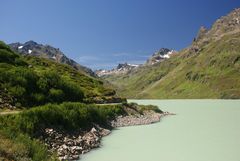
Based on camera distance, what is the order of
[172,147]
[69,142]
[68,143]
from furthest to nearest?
[172,147], [69,142], [68,143]

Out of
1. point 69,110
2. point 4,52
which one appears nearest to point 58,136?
point 69,110

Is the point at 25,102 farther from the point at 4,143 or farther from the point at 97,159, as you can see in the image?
the point at 4,143

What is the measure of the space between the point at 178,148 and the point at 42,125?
13.8 meters

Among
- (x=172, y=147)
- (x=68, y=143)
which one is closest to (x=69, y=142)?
(x=68, y=143)

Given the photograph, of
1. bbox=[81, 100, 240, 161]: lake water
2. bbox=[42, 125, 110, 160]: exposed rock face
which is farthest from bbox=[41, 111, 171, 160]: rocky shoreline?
bbox=[81, 100, 240, 161]: lake water

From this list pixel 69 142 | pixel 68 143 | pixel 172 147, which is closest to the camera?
pixel 68 143

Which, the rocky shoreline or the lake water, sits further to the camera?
the rocky shoreline

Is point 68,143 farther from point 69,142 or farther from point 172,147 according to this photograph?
point 172,147

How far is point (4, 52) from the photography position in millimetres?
68812

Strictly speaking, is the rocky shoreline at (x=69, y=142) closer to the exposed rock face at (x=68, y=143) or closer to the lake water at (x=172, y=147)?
the exposed rock face at (x=68, y=143)

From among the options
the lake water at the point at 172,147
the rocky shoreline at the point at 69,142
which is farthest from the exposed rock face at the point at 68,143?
the lake water at the point at 172,147

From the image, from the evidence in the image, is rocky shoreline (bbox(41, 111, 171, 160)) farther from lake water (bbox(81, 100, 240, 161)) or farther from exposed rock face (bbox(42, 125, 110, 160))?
lake water (bbox(81, 100, 240, 161))

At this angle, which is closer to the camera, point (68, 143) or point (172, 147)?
point (68, 143)

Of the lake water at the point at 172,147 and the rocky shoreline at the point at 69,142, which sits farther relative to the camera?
the rocky shoreline at the point at 69,142
